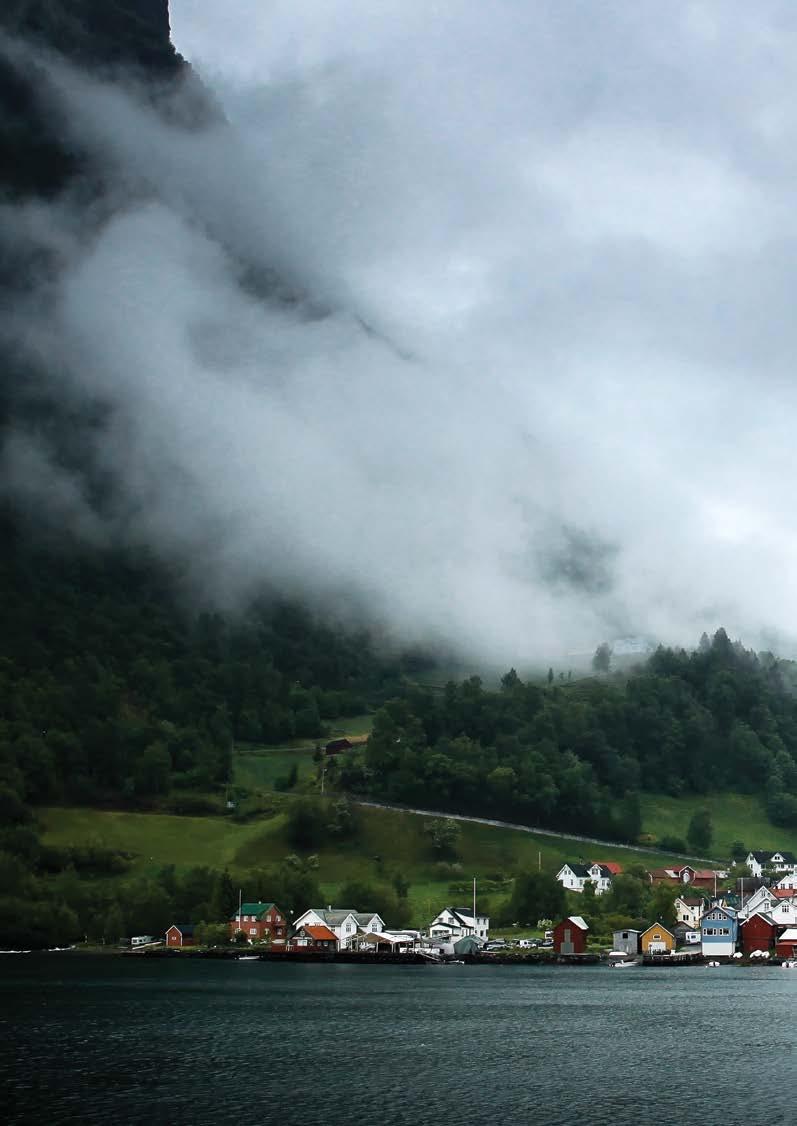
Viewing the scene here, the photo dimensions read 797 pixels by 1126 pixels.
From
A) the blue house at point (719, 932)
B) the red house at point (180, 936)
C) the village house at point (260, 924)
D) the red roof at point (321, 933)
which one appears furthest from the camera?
the red house at point (180, 936)

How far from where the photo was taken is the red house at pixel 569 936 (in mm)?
183875

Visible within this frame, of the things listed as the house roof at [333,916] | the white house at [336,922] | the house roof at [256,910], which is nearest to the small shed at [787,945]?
the white house at [336,922]

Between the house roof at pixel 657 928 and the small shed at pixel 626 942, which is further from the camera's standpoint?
the house roof at pixel 657 928

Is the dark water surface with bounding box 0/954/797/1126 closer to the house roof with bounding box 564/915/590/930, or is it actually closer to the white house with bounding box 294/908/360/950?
the house roof with bounding box 564/915/590/930

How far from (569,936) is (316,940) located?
121ft

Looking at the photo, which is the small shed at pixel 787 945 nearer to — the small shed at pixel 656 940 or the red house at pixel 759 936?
the red house at pixel 759 936

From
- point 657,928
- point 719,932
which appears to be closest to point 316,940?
point 657,928

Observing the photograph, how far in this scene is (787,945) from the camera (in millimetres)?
186375

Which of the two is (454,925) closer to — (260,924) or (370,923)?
(370,923)

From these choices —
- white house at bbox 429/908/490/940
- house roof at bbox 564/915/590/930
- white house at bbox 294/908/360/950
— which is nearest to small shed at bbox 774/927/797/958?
house roof at bbox 564/915/590/930

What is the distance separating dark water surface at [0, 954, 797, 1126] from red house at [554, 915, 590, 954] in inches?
1724

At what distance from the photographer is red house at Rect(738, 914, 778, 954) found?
189375 millimetres

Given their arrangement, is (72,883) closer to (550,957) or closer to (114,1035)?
(550,957)

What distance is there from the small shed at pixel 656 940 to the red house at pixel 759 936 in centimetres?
1078
